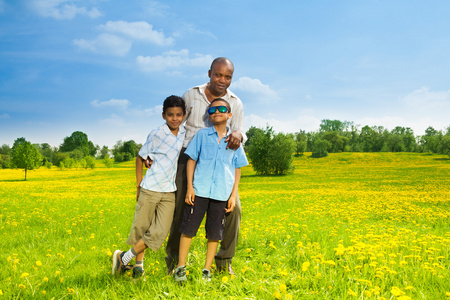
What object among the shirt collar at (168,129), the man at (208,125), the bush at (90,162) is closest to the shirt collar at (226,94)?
the man at (208,125)

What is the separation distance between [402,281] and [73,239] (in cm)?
634

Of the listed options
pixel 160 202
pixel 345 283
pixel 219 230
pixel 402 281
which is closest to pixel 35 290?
pixel 160 202

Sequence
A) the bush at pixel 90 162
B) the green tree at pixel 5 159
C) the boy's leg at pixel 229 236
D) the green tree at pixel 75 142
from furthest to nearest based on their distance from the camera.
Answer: the green tree at pixel 75 142 → the green tree at pixel 5 159 → the bush at pixel 90 162 → the boy's leg at pixel 229 236

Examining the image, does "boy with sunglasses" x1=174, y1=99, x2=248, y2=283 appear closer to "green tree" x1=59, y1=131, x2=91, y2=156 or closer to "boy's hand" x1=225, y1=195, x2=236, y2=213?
"boy's hand" x1=225, y1=195, x2=236, y2=213

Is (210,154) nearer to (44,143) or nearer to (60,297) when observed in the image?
(60,297)

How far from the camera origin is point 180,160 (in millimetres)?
4379

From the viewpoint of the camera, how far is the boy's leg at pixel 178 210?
4359mm

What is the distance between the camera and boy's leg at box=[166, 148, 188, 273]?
4359 mm

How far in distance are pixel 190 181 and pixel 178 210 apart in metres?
0.70

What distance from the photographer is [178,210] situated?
4449 mm

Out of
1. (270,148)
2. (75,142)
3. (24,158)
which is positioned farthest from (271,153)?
(75,142)

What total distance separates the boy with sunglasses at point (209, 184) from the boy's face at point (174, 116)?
0.36 m

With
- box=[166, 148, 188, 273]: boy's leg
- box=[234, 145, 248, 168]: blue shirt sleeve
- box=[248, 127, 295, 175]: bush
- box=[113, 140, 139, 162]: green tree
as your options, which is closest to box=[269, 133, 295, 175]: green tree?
box=[248, 127, 295, 175]: bush

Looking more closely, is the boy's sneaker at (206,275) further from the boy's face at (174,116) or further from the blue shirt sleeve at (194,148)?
the boy's face at (174,116)
